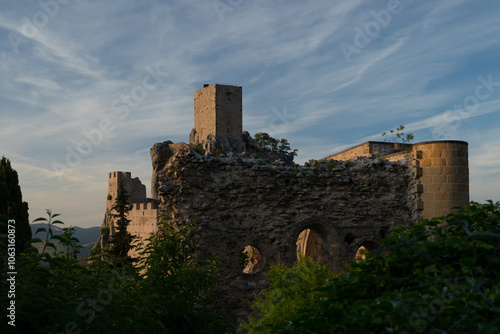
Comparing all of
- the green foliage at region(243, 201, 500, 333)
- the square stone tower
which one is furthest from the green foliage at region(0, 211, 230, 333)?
the square stone tower

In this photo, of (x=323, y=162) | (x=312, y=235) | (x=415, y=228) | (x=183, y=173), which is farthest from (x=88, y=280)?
(x=312, y=235)

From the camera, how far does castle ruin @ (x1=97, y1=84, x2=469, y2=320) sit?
11.2 metres

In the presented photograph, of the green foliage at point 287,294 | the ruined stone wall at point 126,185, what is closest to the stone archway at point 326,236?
the green foliage at point 287,294

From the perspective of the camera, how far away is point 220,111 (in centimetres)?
5397

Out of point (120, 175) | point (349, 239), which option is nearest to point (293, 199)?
point (349, 239)

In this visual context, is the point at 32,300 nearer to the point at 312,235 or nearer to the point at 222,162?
the point at 222,162

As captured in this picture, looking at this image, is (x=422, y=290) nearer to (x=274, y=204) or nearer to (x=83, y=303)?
(x=83, y=303)

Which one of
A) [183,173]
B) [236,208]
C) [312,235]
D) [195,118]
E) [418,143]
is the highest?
[195,118]

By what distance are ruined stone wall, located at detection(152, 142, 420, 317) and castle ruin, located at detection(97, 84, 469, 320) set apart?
24mm

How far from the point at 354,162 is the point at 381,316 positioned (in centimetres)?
980

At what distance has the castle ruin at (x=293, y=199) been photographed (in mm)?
11211

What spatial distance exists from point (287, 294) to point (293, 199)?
11.0ft

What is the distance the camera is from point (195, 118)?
56.8m

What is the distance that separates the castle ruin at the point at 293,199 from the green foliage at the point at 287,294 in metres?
1.84
